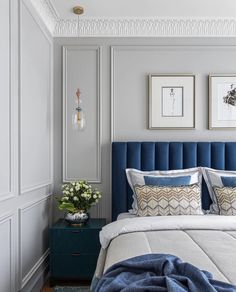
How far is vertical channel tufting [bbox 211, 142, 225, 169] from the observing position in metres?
3.57

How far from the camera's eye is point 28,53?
113 inches

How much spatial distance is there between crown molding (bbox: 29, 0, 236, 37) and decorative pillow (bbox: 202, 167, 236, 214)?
1.50 metres

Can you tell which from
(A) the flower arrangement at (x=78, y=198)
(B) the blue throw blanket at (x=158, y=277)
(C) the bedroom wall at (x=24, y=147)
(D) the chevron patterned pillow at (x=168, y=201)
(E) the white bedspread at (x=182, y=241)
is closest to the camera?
(B) the blue throw blanket at (x=158, y=277)

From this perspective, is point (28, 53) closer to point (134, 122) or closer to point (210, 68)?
point (134, 122)

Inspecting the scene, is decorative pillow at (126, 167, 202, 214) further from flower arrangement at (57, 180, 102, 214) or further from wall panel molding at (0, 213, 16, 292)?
wall panel molding at (0, 213, 16, 292)

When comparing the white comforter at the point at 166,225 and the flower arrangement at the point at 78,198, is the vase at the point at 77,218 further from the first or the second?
the white comforter at the point at 166,225

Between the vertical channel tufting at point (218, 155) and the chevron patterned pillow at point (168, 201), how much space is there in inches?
22.1

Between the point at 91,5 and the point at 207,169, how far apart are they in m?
2.00

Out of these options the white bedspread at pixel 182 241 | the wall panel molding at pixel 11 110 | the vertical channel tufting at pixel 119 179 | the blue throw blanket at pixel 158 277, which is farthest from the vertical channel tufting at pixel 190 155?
the blue throw blanket at pixel 158 277

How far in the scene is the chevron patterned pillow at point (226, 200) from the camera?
10.0 feet

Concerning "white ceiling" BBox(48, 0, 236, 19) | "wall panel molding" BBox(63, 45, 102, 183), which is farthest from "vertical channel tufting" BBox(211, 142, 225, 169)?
"white ceiling" BBox(48, 0, 236, 19)

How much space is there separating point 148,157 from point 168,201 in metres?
0.65

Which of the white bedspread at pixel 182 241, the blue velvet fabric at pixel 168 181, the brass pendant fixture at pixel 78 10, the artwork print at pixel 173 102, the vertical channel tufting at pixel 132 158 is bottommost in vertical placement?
the white bedspread at pixel 182 241

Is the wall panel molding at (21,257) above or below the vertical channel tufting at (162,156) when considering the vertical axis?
below
